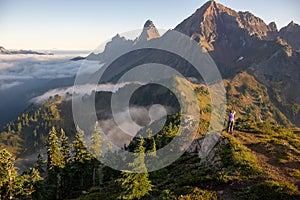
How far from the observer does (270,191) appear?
20734 millimetres

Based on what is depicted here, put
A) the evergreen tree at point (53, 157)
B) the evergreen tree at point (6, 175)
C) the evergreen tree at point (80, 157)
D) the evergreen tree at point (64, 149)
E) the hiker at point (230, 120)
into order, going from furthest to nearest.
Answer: the evergreen tree at point (64, 149)
the evergreen tree at point (80, 157)
the evergreen tree at point (53, 157)
the evergreen tree at point (6, 175)
the hiker at point (230, 120)

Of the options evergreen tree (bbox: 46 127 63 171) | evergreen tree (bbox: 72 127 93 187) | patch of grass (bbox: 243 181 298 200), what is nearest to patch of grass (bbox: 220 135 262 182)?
patch of grass (bbox: 243 181 298 200)

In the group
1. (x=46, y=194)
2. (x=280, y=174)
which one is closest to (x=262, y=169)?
(x=280, y=174)

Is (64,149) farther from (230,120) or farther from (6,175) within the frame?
(230,120)

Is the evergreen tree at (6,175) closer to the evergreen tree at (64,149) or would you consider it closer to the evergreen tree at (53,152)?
the evergreen tree at (53,152)

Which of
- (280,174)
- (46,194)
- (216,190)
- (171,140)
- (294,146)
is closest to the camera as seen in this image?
(216,190)

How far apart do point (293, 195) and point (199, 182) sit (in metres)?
8.29

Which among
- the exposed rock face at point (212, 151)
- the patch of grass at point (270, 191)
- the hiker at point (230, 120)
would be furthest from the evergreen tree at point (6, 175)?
the patch of grass at point (270, 191)

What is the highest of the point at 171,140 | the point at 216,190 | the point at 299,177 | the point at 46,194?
the point at 299,177

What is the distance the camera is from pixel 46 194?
2053 inches

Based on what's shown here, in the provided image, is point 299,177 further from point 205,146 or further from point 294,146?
point 205,146

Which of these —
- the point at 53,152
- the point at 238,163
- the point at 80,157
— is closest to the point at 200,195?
the point at 238,163

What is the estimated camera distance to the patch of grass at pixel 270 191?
2012 cm

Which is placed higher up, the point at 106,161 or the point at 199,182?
the point at 199,182
